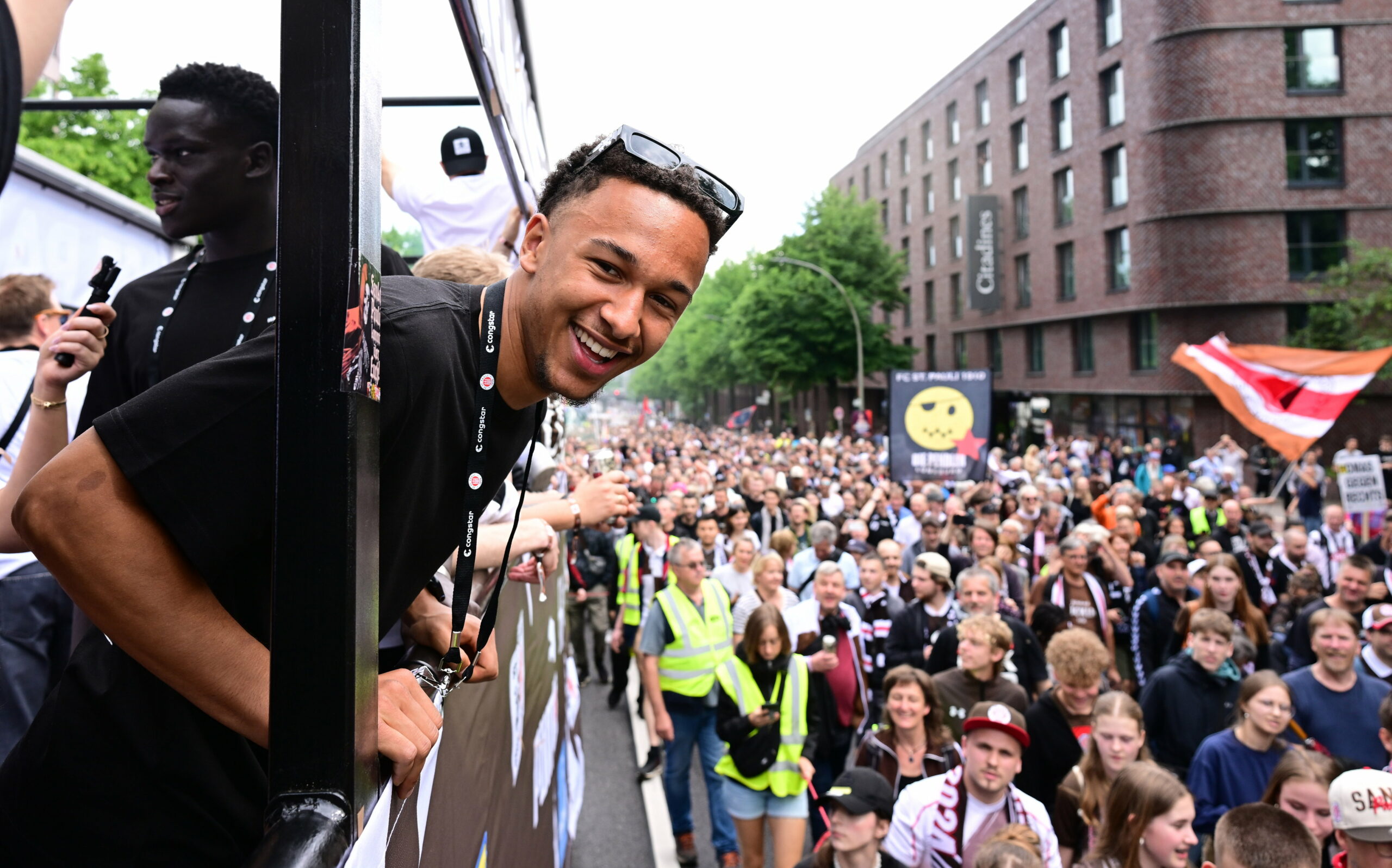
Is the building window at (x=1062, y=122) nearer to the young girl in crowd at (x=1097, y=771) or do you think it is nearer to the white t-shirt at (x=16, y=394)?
the young girl in crowd at (x=1097, y=771)

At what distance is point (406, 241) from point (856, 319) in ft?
99.1

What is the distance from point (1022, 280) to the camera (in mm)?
42094

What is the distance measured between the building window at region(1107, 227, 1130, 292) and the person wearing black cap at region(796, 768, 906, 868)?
3499 centimetres

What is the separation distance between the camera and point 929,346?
168ft

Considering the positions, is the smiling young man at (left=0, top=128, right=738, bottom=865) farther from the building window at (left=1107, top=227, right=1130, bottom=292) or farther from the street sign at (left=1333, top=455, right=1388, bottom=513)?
the building window at (left=1107, top=227, right=1130, bottom=292)

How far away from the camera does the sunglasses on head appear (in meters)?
1.46

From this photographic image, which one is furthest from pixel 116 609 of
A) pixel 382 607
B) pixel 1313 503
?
pixel 1313 503

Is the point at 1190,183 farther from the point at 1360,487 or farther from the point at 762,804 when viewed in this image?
the point at 762,804

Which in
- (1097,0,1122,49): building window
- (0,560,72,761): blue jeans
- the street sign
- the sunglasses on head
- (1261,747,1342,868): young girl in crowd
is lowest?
(1261,747,1342,868): young girl in crowd

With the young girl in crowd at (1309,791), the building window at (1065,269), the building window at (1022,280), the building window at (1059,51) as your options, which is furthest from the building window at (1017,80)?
the young girl in crowd at (1309,791)

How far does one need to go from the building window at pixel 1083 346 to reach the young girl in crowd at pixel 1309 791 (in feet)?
118

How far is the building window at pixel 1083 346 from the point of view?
37531 millimetres

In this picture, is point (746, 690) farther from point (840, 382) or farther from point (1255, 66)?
point (840, 382)

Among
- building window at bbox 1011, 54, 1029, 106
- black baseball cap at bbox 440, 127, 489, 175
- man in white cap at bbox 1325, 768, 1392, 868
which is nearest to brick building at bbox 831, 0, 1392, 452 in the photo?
building window at bbox 1011, 54, 1029, 106
